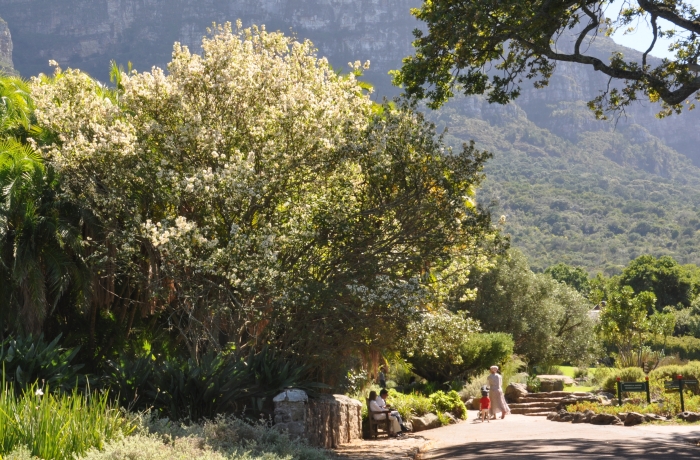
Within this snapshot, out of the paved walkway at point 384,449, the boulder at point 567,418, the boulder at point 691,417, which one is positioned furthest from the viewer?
the boulder at point 567,418

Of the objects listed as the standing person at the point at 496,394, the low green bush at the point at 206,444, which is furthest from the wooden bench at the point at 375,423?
the low green bush at the point at 206,444

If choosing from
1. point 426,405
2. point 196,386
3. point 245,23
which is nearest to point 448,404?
point 426,405

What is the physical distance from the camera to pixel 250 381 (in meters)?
11.2

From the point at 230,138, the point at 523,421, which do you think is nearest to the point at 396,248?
the point at 230,138

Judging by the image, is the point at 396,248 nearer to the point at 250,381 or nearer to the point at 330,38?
the point at 250,381

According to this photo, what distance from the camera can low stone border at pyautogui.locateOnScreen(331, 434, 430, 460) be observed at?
36.8ft

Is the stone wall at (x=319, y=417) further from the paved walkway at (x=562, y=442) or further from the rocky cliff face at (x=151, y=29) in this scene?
the rocky cliff face at (x=151, y=29)

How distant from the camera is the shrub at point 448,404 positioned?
1995cm

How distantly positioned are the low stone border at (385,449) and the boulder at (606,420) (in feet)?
15.3

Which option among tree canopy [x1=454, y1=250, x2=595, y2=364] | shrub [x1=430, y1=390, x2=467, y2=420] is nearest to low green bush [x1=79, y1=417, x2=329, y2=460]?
shrub [x1=430, y1=390, x2=467, y2=420]

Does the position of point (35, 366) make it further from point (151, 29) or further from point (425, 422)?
point (151, 29)

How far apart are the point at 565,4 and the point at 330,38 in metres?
188

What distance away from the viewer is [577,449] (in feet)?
36.3

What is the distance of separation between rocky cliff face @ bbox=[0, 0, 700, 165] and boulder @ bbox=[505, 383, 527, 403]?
→ 116532 millimetres
